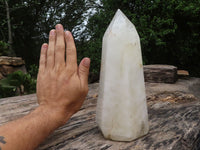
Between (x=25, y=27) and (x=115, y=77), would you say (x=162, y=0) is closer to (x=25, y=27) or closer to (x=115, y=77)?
(x=115, y=77)

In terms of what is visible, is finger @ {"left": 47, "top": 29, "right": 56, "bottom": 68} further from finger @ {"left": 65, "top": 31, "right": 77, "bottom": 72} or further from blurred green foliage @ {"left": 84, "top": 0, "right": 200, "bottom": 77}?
blurred green foliage @ {"left": 84, "top": 0, "right": 200, "bottom": 77}

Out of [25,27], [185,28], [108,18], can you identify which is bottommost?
[185,28]

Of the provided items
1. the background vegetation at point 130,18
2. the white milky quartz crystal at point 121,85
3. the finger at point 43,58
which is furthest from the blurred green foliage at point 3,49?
the white milky quartz crystal at point 121,85

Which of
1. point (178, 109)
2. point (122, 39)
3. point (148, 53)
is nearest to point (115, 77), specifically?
point (122, 39)

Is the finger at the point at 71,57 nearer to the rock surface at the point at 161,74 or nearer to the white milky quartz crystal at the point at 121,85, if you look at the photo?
the white milky quartz crystal at the point at 121,85

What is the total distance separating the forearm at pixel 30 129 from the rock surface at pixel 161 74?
191 cm

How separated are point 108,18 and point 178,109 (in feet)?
8.03

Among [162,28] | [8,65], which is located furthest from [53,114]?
[8,65]

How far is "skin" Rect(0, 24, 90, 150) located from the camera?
2.47ft

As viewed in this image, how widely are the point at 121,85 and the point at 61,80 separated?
10.9 inches

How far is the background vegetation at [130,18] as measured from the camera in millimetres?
3035

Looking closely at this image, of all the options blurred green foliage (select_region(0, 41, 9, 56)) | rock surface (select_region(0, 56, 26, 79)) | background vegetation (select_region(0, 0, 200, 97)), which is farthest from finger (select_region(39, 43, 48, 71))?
blurred green foliage (select_region(0, 41, 9, 56))

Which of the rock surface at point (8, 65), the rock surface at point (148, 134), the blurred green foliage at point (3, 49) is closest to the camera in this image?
the rock surface at point (148, 134)

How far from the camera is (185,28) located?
3404 mm
